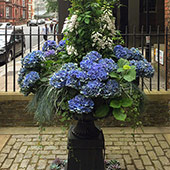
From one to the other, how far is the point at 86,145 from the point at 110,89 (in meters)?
0.95

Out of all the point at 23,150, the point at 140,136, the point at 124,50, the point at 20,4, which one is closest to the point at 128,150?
the point at 140,136

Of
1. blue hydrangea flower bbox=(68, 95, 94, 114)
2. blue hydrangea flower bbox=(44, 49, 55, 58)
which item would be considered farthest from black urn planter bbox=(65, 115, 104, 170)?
blue hydrangea flower bbox=(44, 49, 55, 58)

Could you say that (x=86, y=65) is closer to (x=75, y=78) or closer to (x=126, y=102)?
(x=75, y=78)

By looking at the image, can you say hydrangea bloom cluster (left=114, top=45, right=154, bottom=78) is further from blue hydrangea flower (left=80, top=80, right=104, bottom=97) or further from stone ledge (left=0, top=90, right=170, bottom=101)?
stone ledge (left=0, top=90, right=170, bottom=101)

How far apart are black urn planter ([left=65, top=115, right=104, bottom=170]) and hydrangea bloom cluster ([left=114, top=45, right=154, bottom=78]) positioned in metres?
0.78

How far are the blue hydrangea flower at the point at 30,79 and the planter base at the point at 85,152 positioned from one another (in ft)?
2.66

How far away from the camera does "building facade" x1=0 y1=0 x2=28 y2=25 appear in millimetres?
71312

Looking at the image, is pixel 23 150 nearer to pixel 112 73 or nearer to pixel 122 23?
pixel 112 73

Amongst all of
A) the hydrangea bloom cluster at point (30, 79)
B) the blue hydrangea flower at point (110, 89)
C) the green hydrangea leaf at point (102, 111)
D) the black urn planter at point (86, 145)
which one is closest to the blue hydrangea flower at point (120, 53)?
the blue hydrangea flower at point (110, 89)

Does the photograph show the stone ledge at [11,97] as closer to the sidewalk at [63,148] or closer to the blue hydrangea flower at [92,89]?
the sidewalk at [63,148]

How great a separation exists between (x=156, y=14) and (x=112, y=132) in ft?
48.4

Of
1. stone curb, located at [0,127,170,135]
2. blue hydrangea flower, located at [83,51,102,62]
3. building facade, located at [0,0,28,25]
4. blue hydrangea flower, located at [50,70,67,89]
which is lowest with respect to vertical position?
stone curb, located at [0,127,170,135]

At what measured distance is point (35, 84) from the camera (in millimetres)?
2918

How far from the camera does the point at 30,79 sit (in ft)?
9.32
